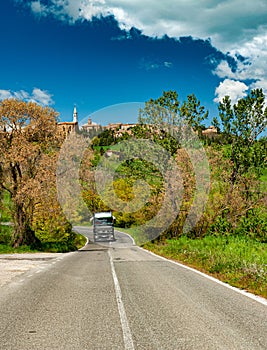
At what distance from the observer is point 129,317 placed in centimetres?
676

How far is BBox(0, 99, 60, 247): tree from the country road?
17653mm

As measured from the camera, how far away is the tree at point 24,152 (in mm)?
27812

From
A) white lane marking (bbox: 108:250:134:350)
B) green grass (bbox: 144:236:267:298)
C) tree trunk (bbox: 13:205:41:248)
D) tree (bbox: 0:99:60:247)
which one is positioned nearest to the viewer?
white lane marking (bbox: 108:250:134:350)

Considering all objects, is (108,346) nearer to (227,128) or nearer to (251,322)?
(251,322)

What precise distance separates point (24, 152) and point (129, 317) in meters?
22.6

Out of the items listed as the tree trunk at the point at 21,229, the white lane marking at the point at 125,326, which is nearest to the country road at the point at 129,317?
the white lane marking at the point at 125,326

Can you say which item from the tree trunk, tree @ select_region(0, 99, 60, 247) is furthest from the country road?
the tree trunk

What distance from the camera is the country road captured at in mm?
5219

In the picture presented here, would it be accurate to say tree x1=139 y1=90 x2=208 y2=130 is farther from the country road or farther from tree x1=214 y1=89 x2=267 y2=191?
the country road

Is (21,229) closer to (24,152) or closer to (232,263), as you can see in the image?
(24,152)

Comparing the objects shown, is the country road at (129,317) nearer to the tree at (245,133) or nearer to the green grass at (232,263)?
the green grass at (232,263)

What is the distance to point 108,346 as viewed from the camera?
5.03 m

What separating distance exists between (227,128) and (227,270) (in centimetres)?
2037

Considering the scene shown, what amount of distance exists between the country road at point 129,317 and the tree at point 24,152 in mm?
17653
